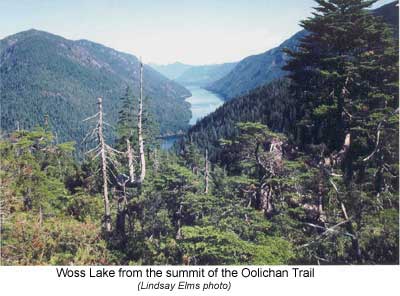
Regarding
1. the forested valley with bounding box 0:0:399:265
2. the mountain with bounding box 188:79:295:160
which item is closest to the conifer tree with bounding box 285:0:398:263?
the forested valley with bounding box 0:0:399:265

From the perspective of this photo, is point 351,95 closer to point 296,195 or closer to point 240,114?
point 296,195

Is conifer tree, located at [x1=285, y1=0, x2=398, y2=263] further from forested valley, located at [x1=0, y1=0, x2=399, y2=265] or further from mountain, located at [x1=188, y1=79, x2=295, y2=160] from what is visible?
mountain, located at [x1=188, y1=79, x2=295, y2=160]

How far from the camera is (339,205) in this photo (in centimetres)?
1216

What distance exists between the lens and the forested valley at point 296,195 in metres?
11.5

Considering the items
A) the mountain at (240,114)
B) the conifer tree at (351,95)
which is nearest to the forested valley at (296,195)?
the conifer tree at (351,95)

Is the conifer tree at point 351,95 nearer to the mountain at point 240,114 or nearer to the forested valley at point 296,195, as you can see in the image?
the forested valley at point 296,195

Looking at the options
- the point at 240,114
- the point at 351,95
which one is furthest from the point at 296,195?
the point at 240,114

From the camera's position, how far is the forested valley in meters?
11.5

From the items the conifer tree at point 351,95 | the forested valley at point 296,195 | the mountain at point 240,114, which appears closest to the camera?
the forested valley at point 296,195

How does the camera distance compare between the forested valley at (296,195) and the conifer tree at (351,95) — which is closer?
the forested valley at (296,195)

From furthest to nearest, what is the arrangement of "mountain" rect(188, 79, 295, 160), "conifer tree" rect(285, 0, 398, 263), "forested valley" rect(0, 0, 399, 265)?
"mountain" rect(188, 79, 295, 160), "conifer tree" rect(285, 0, 398, 263), "forested valley" rect(0, 0, 399, 265)

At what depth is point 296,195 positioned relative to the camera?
14.2 m
